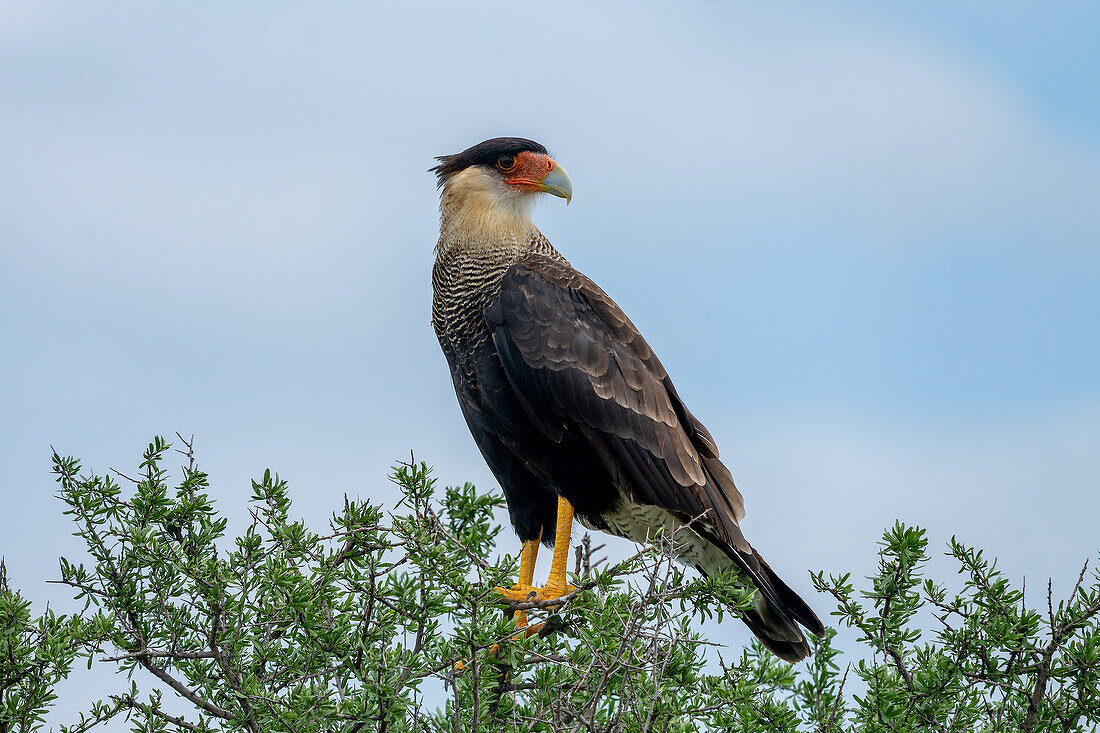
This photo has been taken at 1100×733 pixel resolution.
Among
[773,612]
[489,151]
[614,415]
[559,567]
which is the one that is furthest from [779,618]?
[489,151]

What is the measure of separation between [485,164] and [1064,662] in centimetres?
322

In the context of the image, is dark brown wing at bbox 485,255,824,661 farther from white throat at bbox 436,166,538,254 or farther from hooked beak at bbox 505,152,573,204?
hooked beak at bbox 505,152,573,204

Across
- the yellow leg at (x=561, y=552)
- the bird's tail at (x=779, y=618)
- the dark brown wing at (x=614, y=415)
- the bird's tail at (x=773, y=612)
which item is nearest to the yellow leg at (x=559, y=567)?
the yellow leg at (x=561, y=552)

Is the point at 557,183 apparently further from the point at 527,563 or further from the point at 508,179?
the point at 527,563

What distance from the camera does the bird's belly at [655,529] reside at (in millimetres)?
4562

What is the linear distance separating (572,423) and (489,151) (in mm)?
1509

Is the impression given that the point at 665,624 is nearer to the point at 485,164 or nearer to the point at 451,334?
the point at 451,334

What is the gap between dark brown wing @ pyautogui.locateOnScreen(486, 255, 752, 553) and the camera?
175 inches

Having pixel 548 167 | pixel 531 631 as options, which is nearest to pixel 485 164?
pixel 548 167

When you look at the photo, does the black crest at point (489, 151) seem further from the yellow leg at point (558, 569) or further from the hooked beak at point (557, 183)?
the yellow leg at point (558, 569)

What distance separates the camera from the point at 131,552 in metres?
3.66

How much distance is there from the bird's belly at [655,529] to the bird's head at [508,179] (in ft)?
4.84

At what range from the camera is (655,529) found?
473 cm

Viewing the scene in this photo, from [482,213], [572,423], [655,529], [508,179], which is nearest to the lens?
[572,423]
